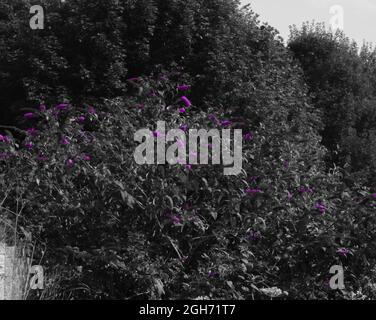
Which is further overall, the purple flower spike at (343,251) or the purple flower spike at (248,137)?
the purple flower spike at (248,137)

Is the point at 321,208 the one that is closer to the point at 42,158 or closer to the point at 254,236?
the point at 254,236

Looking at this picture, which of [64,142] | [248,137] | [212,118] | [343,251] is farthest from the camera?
[248,137]

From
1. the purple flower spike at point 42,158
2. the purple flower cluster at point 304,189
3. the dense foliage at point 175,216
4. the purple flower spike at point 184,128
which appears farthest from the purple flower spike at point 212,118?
the purple flower spike at point 42,158

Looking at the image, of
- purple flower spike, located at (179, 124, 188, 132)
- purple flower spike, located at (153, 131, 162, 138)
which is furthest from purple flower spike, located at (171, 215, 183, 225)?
purple flower spike, located at (179, 124, 188, 132)

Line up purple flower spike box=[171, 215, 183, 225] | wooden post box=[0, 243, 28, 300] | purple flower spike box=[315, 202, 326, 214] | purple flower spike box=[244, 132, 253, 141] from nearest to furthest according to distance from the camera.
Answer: wooden post box=[0, 243, 28, 300], purple flower spike box=[171, 215, 183, 225], purple flower spike box=[315, 202, 326, 214], purple flower spike box=[244, 132, 253, 141]

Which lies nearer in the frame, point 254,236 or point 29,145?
point 254,236

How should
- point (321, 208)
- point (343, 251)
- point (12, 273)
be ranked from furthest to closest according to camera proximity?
point (321, 208), point (343, 251), point (12, 273)

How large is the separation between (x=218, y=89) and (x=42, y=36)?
7.88 ft

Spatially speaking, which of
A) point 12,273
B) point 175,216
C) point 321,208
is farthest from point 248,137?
point 12,273

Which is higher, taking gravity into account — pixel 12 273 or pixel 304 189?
pixel 304 189

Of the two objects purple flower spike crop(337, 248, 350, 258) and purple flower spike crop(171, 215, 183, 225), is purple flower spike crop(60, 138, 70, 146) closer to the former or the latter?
purple flower spike crop(171, 215, 183, 225)

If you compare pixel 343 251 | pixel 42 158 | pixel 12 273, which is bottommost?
pixel 12 273

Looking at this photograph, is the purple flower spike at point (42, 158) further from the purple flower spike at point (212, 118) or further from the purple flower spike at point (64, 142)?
the purple flower spike at point (212, 118)
